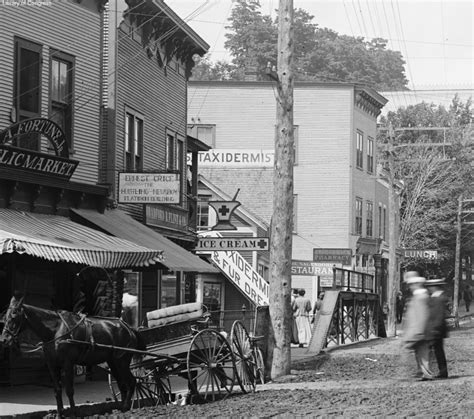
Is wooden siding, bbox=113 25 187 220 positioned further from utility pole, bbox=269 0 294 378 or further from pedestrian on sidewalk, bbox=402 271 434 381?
pedestrian on sidewalk, bbox=402 271 434 381

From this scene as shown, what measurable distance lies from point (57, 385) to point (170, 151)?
58.3ft

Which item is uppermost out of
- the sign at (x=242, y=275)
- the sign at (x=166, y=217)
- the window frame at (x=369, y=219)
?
the window frame at (x=369, y=219)

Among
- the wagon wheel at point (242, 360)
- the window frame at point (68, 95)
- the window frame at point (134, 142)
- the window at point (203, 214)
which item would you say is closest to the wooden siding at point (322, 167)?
the window at point (203, 214)

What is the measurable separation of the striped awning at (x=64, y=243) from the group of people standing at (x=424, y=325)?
4.68 meters

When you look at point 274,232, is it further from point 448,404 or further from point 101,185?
point 448,404

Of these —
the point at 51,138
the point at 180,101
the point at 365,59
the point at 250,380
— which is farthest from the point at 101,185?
the point at 365,59

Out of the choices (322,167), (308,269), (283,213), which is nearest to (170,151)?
(308,269)

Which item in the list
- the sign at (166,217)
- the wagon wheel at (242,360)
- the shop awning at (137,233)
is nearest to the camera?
the wagon wheel at (242,360)

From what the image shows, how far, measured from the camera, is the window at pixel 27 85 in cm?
2034

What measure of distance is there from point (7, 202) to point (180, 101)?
1408 cm

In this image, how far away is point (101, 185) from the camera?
75.6 feet

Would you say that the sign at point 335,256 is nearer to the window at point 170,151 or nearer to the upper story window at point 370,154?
the window at point 170,151

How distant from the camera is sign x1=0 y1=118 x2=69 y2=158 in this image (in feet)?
61.4

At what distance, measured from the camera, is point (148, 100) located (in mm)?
28641
